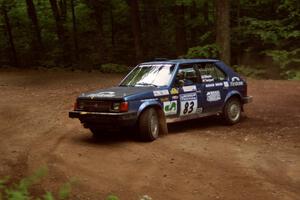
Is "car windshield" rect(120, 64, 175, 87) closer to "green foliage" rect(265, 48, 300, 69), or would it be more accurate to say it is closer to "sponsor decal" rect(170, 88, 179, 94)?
"sponsor decal" rect(170, 88, 179, 94)

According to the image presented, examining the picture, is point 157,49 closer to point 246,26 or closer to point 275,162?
point 246,26

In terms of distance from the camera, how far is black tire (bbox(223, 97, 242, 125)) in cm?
1318

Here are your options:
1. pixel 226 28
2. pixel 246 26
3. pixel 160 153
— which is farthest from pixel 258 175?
pixel 246 26

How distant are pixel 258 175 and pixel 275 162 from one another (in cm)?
93

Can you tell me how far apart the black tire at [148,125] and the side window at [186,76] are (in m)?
1.18

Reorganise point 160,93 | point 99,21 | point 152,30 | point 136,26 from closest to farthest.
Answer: point 160,93
point 136,26
point 99,21
point 152,30

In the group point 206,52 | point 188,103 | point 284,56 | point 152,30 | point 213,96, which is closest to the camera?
point 188,103

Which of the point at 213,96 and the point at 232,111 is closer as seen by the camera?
the point at 213,96

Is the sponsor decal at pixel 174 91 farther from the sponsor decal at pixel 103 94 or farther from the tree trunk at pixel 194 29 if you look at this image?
the tree trunk at pixel 194 29

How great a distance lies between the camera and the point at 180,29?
3128cm

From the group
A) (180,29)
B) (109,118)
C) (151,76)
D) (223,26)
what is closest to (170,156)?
(109,118)

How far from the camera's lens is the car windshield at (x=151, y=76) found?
12.0 meters

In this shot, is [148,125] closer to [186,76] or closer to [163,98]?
[163,98]

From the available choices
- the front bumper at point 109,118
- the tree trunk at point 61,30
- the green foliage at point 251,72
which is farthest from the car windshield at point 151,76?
the tree trunk at point 61,30
